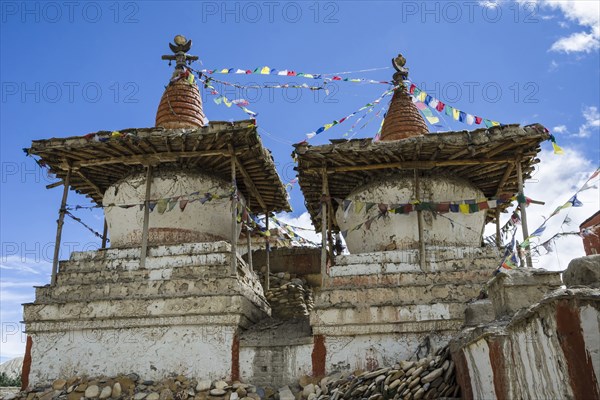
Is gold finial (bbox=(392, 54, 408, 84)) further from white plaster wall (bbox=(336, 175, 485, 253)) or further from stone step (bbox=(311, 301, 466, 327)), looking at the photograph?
stone step (bbox=(311, 301, 466, 327))

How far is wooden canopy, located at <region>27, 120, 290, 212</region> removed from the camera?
1044 centimetres

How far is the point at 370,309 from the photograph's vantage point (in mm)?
9375

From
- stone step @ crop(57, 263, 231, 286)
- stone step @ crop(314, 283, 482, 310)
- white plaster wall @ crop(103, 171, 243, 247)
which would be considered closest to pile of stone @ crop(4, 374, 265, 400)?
stone step @ crop(57, 263, 231, 286)

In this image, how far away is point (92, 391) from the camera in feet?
30.4

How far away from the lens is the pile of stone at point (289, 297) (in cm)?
1553

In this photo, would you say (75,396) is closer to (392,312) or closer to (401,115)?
(392,312)

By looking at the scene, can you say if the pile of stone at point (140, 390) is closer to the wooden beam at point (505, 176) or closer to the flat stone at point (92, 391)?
the flat stone at point (92, 391)

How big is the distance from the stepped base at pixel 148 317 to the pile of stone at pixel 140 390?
0.19m

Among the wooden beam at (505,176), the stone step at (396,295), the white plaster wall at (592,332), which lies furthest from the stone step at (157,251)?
the white plaster wall at (592,332)

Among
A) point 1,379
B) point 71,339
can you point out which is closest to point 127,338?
point 71,339

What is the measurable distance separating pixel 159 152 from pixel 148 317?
10.4 ft

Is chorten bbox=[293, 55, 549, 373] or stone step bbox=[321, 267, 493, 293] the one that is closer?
chorten bbox=[293, 55, 549, 373]

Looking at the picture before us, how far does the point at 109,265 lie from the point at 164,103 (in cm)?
419

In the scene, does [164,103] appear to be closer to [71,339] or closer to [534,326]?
[71,339]
